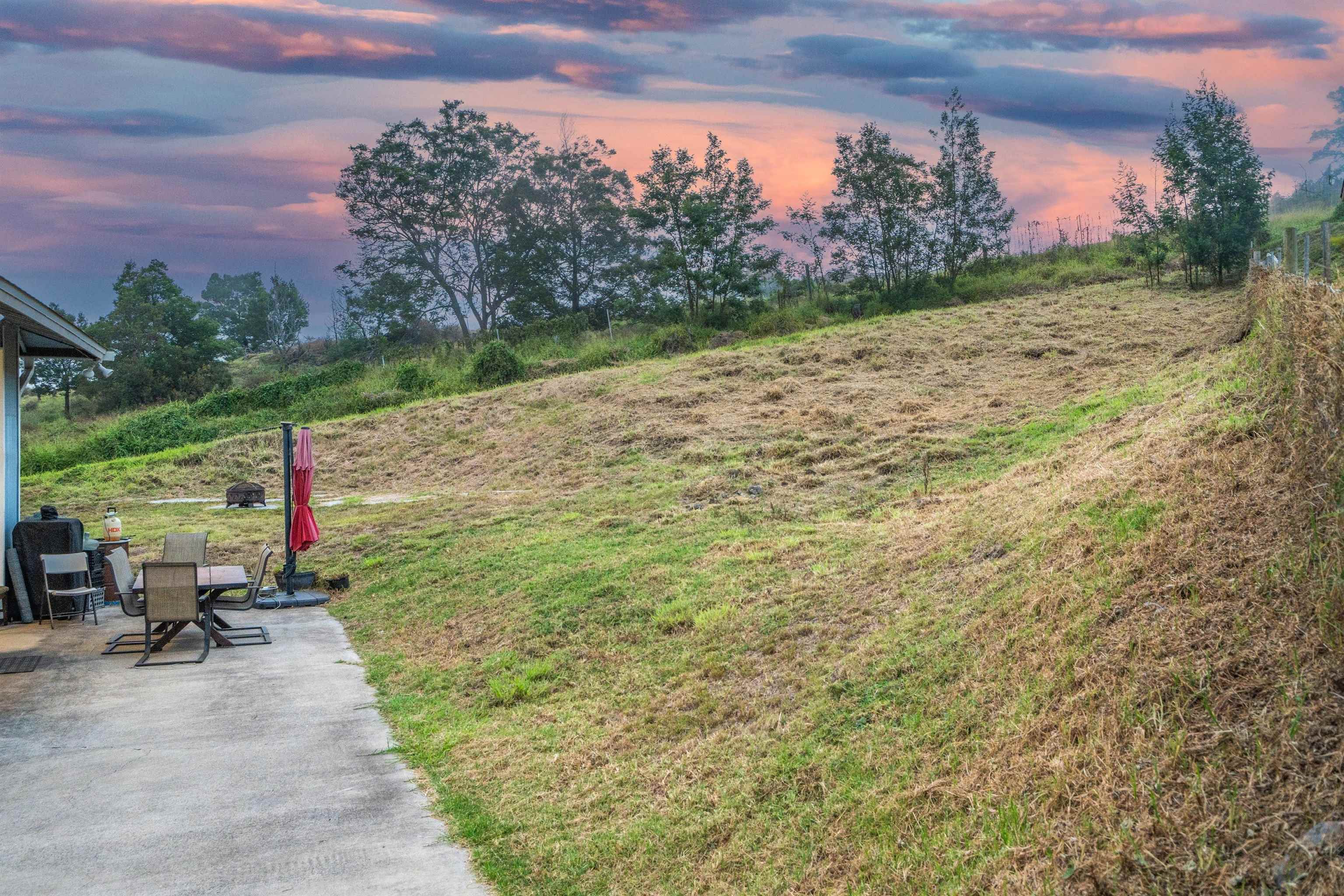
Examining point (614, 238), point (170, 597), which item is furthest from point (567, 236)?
point (170, 597)

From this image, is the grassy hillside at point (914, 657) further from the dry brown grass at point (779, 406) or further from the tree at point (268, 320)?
the tree at point (268, 320)

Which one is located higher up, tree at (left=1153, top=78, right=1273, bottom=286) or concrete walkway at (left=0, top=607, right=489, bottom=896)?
tree at (left=1153, top=78, right=1273, bottom=286)

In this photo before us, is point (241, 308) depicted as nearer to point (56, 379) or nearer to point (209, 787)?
point (56, 379)

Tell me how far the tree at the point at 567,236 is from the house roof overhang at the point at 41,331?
28.9 meters

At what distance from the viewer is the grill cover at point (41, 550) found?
31.3 feet

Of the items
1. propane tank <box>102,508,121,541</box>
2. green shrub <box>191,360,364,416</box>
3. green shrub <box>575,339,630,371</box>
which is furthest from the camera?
green shrub <box>191,360,364,416</box>

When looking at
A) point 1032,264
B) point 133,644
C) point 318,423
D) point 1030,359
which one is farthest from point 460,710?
point 1032,264

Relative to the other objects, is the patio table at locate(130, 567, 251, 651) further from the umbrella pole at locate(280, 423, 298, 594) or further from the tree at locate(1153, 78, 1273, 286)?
the tree at locate(1153, 78, 1273, 286)

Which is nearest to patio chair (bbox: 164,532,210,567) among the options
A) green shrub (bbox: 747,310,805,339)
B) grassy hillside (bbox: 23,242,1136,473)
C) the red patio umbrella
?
the red patio umbrella

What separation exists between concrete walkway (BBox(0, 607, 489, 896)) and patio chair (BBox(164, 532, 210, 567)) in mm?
1951

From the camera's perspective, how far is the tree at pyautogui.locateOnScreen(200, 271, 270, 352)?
197 ft

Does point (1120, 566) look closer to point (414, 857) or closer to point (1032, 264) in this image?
point (414, 857)

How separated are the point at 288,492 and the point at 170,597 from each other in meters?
2.68

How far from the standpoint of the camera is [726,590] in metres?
7.53
